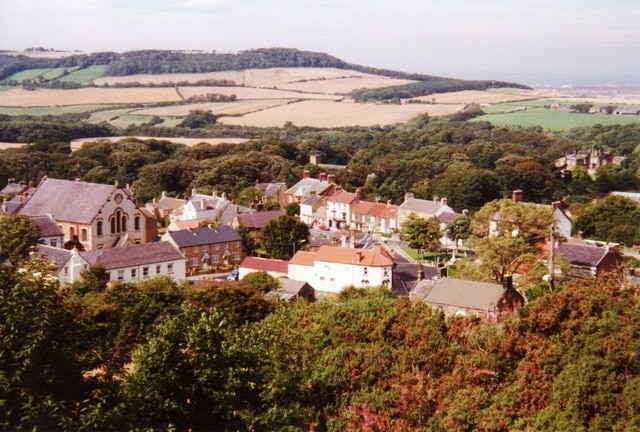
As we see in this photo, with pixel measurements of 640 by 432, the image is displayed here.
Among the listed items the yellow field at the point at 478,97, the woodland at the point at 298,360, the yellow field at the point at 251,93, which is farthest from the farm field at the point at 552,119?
the woodland at the point at 298,360

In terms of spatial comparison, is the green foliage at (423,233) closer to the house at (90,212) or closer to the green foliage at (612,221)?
the green foliage at (612,221)

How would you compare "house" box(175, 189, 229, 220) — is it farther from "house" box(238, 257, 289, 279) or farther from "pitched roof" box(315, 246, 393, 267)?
"pitched roof" box(315, 246, 393, 267)

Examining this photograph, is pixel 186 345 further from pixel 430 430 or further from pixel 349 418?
pixel 430 430

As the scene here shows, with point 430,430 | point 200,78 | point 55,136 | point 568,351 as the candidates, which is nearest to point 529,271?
point 568,351

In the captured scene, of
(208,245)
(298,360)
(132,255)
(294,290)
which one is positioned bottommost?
(208,245)

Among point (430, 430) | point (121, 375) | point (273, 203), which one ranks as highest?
point (121, 375)

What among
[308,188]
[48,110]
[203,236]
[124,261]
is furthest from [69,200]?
[48,110]

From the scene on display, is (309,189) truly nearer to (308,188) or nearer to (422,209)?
(308,188)
